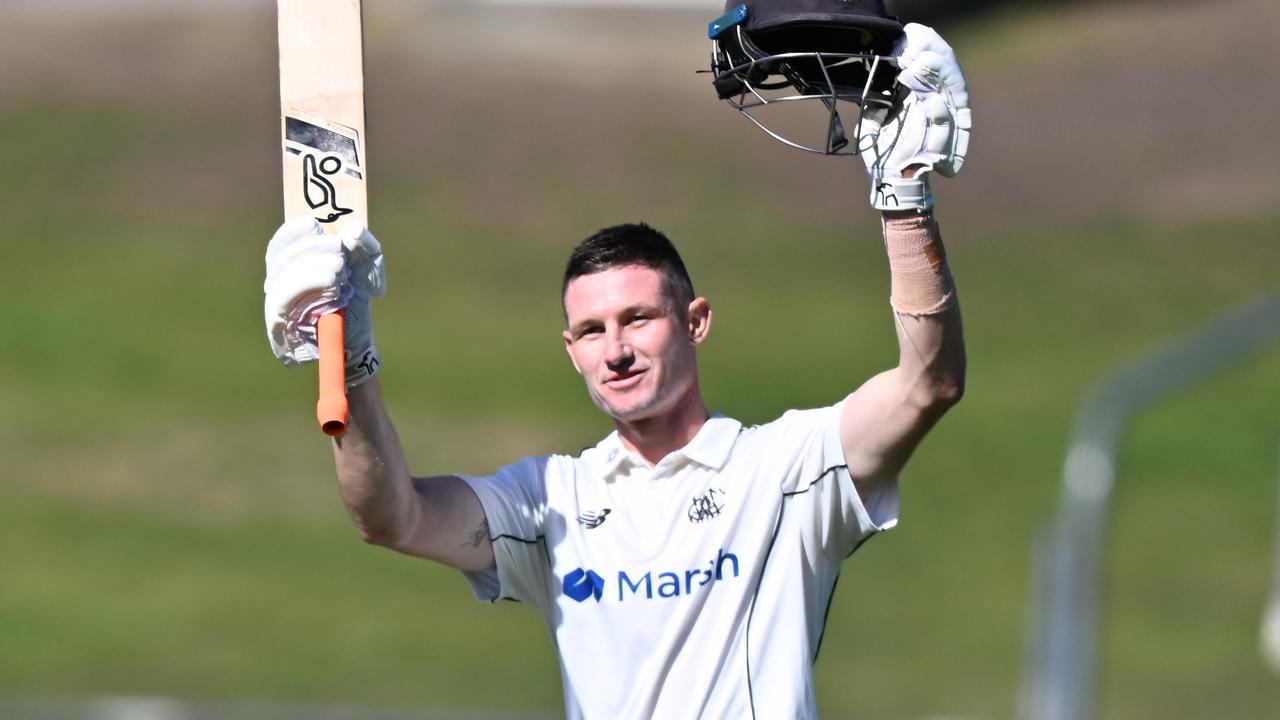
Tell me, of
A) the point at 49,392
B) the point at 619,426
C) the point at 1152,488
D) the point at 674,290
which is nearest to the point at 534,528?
the point at 619,426

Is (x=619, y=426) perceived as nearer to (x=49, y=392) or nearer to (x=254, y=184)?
(x=49, y=392)

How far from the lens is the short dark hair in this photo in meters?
5.28

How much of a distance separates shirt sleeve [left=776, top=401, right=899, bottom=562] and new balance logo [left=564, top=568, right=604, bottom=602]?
1.82ft

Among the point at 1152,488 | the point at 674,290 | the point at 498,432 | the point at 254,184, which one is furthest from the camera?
the point at 254,184

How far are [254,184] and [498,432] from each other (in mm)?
9979

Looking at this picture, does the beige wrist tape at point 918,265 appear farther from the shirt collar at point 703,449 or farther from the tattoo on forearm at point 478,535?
the tattoo on forearm at point 478,535

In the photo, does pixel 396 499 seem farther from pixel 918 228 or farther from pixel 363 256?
pixel 918 228

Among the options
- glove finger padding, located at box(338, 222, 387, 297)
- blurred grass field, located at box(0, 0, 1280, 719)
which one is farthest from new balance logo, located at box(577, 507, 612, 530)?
blurred grass field, located at box(0, 0, 1280, 719)

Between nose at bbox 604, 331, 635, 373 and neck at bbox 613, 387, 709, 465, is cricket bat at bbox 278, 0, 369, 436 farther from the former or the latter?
neck at bbox 613, 387, 709, 465

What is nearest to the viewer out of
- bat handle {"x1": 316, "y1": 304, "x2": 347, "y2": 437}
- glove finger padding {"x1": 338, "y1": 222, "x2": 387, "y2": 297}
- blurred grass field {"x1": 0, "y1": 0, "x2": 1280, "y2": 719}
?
bat handle {"x1": 316, "y1": 304, "x2": 347, "y2": 437}

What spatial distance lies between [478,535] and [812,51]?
5.15 feet

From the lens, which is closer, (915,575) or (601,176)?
(915,575)

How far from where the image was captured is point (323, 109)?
5.16 metres

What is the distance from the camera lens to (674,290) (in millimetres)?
5281
